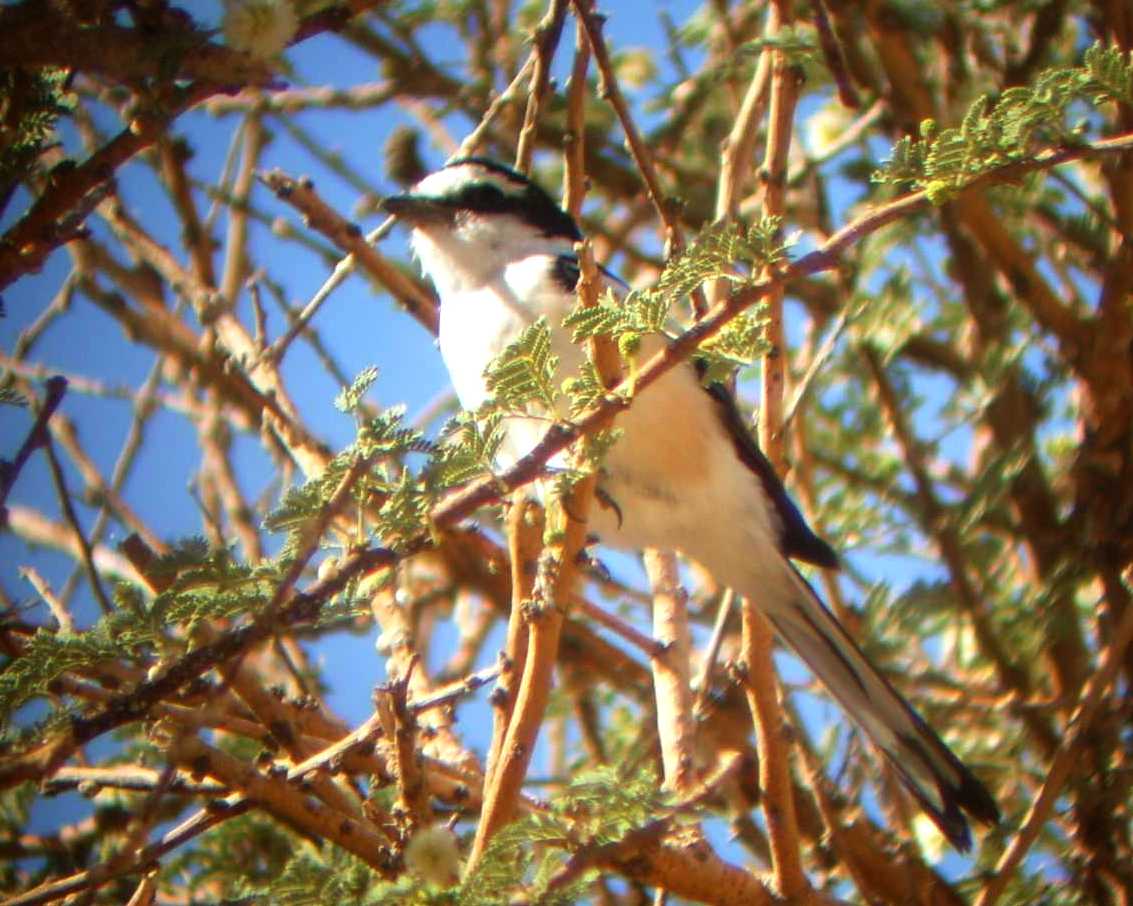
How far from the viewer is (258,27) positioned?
1808 millimetres

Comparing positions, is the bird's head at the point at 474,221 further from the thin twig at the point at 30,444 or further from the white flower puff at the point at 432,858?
the white flower puff at the point at 432,858

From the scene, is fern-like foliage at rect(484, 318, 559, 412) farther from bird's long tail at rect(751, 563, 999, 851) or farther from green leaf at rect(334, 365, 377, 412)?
bird's long tail at rect(751, 563, 999, 851)

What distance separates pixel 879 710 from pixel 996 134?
172cm

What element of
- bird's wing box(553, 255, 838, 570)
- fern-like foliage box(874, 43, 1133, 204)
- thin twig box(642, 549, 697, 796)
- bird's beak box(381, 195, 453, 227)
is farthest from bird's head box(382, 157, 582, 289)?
fern-like foliage box(874, 43, 1133, 204)

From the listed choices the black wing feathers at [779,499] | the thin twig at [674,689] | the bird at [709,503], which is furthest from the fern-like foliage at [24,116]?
the black wing feathers at [779,499]

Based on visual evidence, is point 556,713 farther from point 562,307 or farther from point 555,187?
point 555,187

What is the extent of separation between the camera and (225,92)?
1883 millimetres

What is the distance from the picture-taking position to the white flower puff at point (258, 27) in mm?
1806

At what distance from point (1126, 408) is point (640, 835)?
243 centimetres

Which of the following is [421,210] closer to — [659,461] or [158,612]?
[659,461]

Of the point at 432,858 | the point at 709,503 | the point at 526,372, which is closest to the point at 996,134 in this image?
the point at 526,372

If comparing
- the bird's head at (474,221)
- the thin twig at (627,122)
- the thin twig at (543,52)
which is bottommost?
the thin twig at (627,122)

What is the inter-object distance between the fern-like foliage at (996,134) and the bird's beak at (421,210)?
2185 millimetres

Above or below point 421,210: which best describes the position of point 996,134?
below
